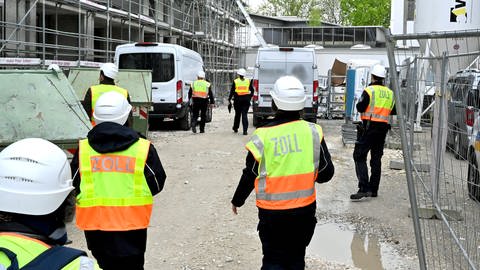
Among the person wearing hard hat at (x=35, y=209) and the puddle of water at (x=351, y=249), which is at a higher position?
the person wearing hard hat at (x=35, y=209)

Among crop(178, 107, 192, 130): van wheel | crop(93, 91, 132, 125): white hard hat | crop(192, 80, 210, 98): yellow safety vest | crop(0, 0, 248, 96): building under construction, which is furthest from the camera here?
crop(178, 107, 192, 130): van wheel

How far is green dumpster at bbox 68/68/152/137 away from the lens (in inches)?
457

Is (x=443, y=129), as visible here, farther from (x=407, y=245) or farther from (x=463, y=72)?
(x=407, y=245)

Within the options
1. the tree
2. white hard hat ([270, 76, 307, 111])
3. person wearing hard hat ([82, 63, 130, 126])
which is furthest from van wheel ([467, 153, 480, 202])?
the tree

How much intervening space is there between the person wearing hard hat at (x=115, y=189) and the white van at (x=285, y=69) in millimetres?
13345

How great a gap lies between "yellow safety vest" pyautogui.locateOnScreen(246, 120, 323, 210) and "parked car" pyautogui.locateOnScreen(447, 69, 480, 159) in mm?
890

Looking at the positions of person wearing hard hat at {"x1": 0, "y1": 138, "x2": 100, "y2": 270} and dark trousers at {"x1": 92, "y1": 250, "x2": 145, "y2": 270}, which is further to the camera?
dark trousers at {"x1": 92, "y1": 250, "x2": 145, "y2": 270}

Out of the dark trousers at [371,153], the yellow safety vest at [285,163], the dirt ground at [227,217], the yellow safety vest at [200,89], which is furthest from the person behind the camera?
the yellow safety vest at [200,89]

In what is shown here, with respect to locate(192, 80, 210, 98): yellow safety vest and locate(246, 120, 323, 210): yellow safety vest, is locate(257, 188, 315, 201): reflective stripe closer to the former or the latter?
locate(246, 120, 323, 210): yellow safety vest

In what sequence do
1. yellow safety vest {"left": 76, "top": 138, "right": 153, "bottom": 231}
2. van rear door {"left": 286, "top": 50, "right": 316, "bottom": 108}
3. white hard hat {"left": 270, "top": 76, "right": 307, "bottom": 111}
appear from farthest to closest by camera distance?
van rear door {"left": 286, "top": 50, "right": 316, "bottom": 108} < white hard hat {"left": 270, "top": 76, "right": 307, "bottom": 111} < yellow safety vest {"left": 76, "top": 138, "right": 153, "bottom": 231}

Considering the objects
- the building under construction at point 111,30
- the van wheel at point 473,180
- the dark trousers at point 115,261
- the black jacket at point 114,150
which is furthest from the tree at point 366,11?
the dark trousers at point 115,261

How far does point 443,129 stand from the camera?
4719mm

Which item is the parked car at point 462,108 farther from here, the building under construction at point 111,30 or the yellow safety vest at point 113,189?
the building under construction at point 111,30

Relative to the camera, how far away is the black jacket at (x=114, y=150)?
3.50 m
